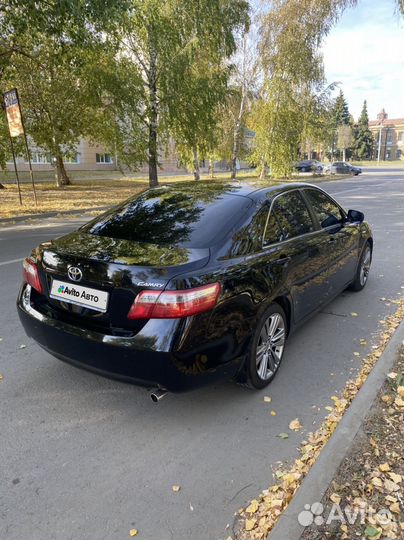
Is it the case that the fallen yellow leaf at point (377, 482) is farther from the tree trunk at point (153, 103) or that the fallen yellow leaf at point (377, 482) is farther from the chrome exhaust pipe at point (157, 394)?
the tree trunk at point (153, 103)

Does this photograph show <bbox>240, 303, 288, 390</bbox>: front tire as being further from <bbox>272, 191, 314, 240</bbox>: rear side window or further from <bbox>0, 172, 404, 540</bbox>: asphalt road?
<bbox>272, 191, 314, 240</bbox>: rear side window

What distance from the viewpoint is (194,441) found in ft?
9.22

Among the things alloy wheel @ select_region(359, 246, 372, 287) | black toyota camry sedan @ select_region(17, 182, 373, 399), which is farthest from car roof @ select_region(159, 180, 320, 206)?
alloy wheel @ select_region(359, 246, 372, 287)

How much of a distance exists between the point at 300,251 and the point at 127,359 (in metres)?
1.86

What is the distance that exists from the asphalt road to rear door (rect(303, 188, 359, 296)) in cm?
82

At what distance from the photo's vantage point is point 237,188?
12.5 ft

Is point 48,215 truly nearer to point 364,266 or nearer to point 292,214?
point 364,266

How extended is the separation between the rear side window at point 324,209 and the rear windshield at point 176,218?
3.81ft

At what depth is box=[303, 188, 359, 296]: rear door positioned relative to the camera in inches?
174

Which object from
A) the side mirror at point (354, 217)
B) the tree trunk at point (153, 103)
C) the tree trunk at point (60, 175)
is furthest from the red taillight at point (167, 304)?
the tree trunk at point (60, 175)

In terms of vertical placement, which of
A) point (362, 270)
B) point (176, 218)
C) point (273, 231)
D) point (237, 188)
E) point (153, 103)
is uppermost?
point (153, 103)

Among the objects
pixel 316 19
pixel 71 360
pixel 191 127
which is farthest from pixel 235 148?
pixel 71 360

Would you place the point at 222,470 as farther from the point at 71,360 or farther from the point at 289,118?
the point at 289,118

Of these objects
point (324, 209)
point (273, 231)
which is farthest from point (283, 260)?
point (324, 209)
